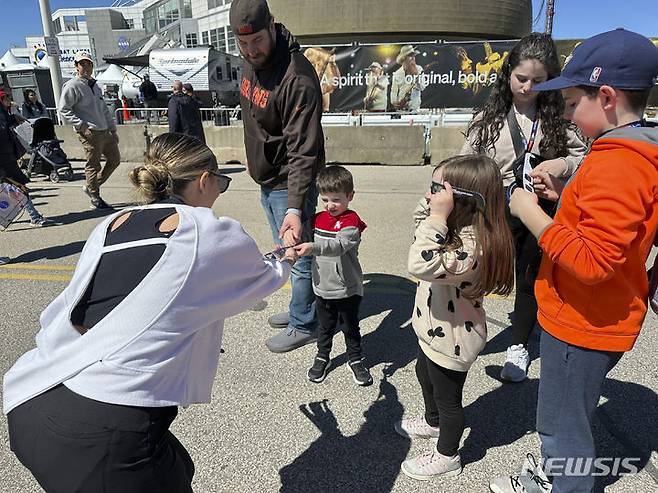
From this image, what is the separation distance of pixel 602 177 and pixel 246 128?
2.40 metres

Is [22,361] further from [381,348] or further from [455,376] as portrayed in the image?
[381,348]

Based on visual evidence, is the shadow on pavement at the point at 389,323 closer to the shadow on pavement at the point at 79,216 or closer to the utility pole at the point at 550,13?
the shadow on pavement at the point at 79,216

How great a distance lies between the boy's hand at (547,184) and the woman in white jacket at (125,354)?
52.3 inches

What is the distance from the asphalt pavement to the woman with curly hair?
1.56 feet

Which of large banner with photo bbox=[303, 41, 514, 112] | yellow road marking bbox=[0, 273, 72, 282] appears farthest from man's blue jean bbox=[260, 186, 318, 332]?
large banner with photo bbox=[303, 41, 514, 112]

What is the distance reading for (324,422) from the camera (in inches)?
105

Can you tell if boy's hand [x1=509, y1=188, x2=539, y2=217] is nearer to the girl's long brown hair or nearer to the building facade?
the girl's long brown hair

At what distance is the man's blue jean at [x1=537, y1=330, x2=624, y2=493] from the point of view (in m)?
1.69

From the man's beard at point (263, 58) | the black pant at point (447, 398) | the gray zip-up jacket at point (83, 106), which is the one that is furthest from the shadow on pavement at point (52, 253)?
the black pant at point (447, 398)

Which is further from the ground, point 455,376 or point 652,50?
point 652,50

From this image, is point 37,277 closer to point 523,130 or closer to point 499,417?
point 499,417

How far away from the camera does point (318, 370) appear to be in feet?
9.95

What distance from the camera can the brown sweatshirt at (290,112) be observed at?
293 cm

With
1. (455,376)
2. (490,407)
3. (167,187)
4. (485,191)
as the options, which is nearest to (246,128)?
(167,187)
